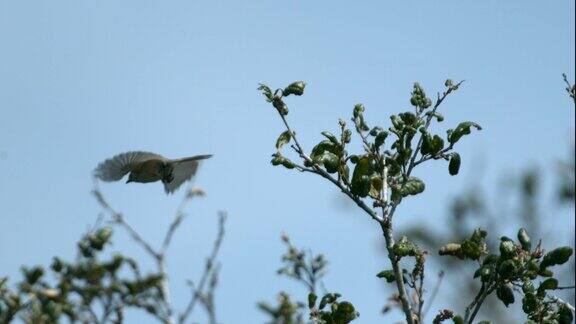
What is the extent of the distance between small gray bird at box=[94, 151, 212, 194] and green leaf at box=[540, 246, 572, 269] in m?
2.90

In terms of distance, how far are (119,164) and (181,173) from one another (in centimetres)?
57

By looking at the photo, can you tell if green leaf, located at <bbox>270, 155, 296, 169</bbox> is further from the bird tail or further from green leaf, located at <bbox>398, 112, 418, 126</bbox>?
the bird tail

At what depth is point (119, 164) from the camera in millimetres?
7059

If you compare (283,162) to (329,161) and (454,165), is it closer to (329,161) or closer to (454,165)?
(329,161)

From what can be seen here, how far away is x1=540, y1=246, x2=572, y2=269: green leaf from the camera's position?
4465 millimetres

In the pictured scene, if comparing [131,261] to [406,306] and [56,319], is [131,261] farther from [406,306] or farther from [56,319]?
[406,306]

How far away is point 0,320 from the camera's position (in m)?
3.92

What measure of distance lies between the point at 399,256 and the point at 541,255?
0.71 metres

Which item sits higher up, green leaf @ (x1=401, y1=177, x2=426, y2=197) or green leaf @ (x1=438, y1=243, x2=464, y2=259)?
green leaf @ (x1=401, y1=177, x2=426, y2=197)

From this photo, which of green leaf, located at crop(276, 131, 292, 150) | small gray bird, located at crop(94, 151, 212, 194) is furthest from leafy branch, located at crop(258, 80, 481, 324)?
small gray bird, located at crop(94, 151, 212, 194)

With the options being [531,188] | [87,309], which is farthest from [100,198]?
[531,188]

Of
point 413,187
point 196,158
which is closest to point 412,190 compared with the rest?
point 413,187

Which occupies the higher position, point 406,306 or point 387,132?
point 387,132

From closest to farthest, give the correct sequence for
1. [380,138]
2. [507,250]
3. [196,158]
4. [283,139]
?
[507,250] → [380,138] → [283,139] → [196,158]
